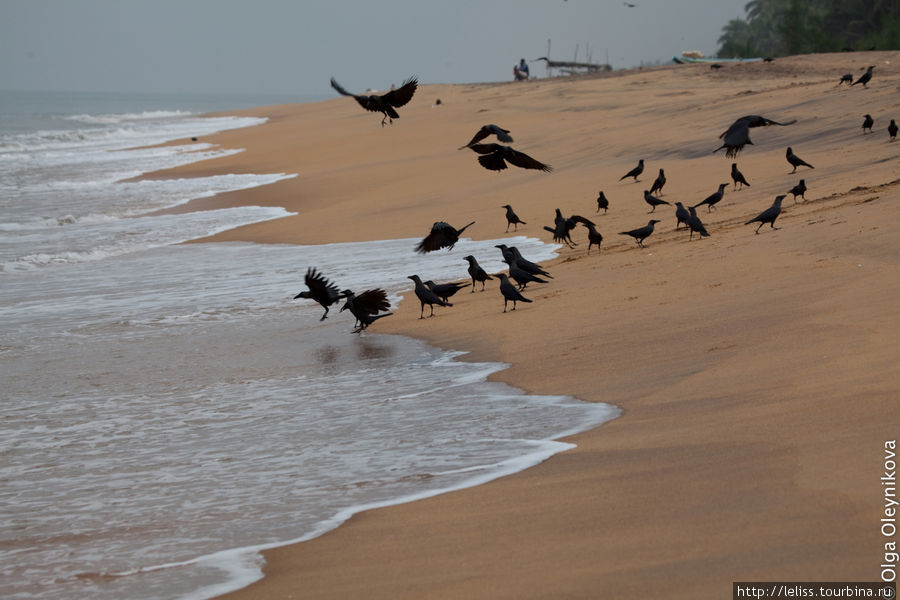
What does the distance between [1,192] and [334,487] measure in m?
24.6

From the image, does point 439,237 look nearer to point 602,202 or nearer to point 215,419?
point 215,419

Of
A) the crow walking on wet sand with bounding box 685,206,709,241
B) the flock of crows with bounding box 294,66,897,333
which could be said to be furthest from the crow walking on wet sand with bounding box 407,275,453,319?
the crow walking on wet sand with bounding box 685,206,709,241

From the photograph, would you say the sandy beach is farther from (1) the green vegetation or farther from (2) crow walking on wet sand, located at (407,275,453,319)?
(1) the green vegetation

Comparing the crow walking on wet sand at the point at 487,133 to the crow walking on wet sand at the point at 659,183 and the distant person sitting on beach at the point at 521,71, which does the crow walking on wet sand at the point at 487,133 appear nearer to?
the crow walking on wet sand at the point at 659,183

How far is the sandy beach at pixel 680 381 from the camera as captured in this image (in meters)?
3.68

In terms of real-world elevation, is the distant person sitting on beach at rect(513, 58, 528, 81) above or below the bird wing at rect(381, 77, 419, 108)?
above

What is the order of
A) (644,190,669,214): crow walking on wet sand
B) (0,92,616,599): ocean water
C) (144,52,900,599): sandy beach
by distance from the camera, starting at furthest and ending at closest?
(644,190,669,214): crow walking on wet sand < (0,92,616,599): ocean water < (144,52,900,599): sandy beach

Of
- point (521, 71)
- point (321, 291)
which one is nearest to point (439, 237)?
point (321, 291)

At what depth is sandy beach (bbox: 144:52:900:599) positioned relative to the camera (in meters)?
3.68

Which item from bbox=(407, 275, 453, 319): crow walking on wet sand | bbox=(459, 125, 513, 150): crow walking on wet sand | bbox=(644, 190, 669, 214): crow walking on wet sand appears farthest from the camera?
bbox=(644, 190, 669, 214): crow walking on wet sand

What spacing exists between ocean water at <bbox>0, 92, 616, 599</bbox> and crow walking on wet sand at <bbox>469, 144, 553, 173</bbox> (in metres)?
1.54

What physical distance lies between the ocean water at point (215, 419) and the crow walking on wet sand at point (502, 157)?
154cm

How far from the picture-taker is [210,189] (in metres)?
25.6

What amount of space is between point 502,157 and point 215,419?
432 cm
